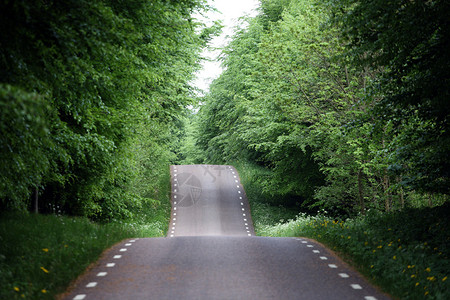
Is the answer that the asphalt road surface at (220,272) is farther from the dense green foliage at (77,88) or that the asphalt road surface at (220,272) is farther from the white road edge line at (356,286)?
the dense green foliage at (77,88)

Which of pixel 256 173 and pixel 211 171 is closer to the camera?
pixel 256 173

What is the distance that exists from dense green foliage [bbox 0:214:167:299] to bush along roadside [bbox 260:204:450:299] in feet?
19.1

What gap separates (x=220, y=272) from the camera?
30.7 ft

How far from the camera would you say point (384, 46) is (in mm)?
10859

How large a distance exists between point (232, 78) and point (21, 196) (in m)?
30.5

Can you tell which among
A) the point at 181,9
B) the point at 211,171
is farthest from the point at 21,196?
the point at 211,171

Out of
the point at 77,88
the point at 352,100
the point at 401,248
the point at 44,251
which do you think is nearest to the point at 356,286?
the point at 401,248

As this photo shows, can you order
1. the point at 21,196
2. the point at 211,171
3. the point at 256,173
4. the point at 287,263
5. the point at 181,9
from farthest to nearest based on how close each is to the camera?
1. the point at 211,171
2. the point at 256,173
3. the point at 181,9
4. the point at 21,196
5. the point at 287,263

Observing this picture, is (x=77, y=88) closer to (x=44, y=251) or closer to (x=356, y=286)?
(x=44, y=251)

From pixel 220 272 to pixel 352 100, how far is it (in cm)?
1238

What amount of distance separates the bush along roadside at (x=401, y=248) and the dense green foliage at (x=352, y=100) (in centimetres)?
109

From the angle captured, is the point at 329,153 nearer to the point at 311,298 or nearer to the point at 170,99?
the point at 170,99

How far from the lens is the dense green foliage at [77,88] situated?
736cm

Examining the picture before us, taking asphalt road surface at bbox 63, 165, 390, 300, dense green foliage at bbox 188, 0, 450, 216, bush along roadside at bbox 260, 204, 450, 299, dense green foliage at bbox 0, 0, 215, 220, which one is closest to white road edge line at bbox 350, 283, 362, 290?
asphalt road surface at bbox 63, 165, 390, 300
